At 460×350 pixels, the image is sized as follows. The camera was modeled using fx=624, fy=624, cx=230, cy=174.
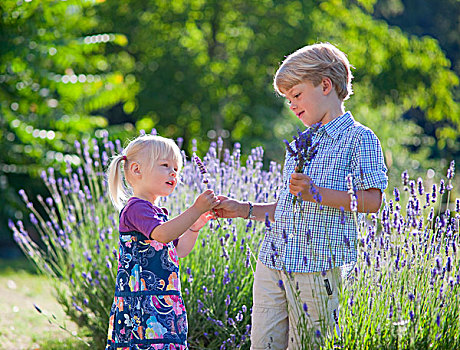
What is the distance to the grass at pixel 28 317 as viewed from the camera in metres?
4.38

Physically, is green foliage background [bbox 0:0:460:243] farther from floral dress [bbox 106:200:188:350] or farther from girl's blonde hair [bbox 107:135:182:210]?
floral dress [bbox 106:200:188:350]

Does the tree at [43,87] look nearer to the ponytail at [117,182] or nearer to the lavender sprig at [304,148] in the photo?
the ponytail at [117,182]

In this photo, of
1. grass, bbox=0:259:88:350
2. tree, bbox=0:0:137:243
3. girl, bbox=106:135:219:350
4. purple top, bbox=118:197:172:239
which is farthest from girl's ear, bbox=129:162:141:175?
tree, bbox=0:0:137:243

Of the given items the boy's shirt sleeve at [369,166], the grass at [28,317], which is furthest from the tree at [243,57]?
the boy's shirt sleeve at [369,166]

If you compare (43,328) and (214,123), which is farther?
(214,123)

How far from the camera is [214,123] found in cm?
1087

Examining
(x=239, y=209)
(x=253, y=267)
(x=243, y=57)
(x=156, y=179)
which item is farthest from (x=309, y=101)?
(x=243, y=57)

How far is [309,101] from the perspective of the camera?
2.59m

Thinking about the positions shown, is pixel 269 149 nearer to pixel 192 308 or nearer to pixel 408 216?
pixel 192 308

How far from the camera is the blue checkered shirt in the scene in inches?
96.4

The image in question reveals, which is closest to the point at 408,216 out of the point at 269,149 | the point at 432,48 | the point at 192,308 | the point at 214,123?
the point at 192,308

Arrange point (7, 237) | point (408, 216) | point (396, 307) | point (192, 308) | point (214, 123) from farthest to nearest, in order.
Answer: point (214, 123), point (7, 237), point (192, 308), point (408, 216), point (396, 307)

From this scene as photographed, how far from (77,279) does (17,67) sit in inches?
192

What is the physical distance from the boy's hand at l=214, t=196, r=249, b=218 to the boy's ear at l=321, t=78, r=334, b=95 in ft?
2.03
